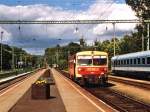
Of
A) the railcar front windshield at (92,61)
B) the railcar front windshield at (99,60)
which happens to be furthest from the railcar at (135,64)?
the railcar front windshield at (92,61)

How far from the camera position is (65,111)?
20.6 metres

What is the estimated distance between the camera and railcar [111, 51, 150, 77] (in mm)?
48200

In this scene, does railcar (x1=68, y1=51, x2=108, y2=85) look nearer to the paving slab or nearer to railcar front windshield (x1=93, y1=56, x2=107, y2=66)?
railcar front windshield (x1=93, y1=56, x2=107, y2=66)

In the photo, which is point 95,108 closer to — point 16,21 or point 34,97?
point 34,97

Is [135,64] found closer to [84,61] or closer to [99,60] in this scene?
[99,60]

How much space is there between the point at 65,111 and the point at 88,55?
19.3m

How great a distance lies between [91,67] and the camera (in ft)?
129

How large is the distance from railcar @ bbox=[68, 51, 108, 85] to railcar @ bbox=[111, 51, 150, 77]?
29.3 feet

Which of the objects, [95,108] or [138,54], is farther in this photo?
[138,54]

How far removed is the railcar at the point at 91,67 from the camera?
3888 centimetres

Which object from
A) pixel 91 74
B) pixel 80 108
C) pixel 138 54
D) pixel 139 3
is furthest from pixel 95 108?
pixel 139 3

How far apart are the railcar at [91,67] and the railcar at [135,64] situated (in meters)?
8.92

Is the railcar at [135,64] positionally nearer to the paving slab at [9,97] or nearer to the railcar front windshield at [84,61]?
the railcar front windshield at [84,61]

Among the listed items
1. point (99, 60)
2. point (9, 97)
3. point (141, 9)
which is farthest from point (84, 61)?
point (141, 9)
